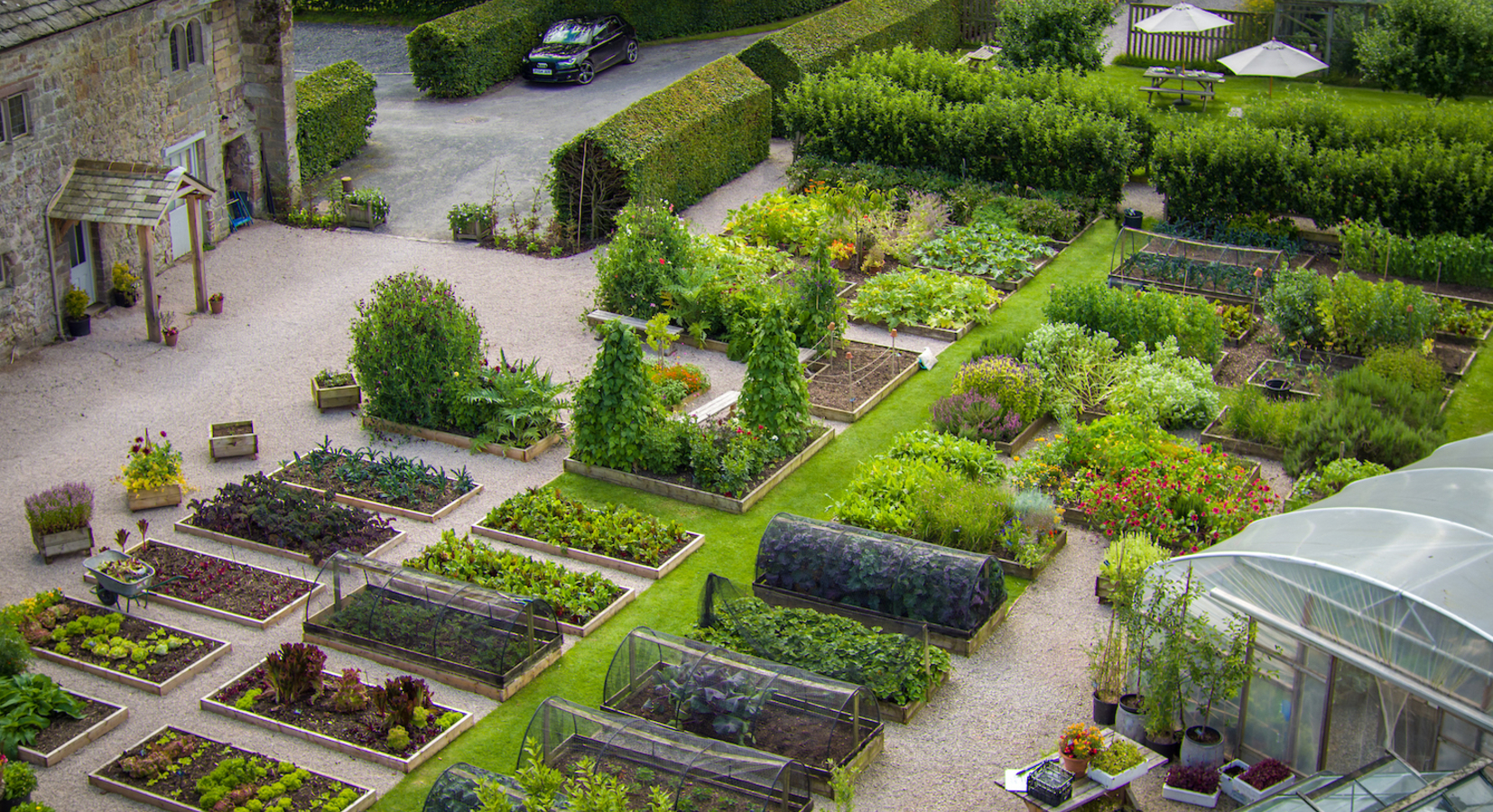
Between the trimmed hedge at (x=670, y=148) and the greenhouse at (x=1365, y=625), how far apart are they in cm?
1488

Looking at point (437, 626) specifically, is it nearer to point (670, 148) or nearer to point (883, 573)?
point (883, 573)

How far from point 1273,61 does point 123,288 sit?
23.2m

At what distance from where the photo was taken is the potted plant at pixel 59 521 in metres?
15.5

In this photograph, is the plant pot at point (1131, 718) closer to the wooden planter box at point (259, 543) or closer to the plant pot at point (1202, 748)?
the plant pot at point (1202, 748)

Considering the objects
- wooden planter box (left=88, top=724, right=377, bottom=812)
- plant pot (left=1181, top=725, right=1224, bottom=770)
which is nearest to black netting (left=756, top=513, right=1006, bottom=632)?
plant pot (left=1181, top=725, right=1224, bottom=770)

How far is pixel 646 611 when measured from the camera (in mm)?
14859

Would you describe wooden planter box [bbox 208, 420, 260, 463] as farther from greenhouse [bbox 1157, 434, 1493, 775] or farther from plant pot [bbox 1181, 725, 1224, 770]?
plant pot [bbox 1181, 725, 1224, 770]

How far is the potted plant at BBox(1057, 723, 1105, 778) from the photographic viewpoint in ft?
38.5

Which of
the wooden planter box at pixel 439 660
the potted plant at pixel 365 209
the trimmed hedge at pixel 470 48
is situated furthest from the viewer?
the trimmed hedge at pixel 470 48

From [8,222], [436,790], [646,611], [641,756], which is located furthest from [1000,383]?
[8,222]

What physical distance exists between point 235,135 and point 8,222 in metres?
6.06

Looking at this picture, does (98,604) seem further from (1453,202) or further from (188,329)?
(1453,202)

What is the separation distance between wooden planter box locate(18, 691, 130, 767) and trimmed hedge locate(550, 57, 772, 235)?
13.7 metres

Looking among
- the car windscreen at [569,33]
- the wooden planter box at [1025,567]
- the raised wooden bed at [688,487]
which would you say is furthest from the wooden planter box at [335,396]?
the car windscreen at [569,33]
